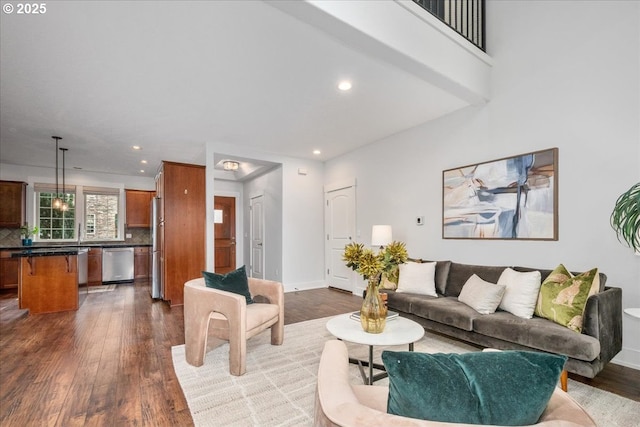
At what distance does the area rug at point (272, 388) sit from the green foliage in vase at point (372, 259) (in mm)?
882

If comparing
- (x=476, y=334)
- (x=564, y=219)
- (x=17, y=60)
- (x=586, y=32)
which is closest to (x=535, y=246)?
(x=564, y=219)

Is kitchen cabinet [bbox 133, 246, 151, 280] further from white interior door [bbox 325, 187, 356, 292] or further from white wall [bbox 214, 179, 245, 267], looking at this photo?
white interior door [bbox 325, 187, 356, 292]

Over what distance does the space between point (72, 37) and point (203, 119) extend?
5.95 feet

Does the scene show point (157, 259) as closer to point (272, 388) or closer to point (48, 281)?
point (48, 281)

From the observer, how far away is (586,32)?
9.55ft

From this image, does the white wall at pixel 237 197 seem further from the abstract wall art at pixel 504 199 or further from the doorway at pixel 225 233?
the abstract wall art at pixel 504 199

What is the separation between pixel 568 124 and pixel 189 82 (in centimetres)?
380

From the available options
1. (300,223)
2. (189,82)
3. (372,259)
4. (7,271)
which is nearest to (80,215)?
(7,271)

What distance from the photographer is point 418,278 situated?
363 centimetres

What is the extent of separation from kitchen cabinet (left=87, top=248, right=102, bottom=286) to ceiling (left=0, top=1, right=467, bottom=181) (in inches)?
98.7

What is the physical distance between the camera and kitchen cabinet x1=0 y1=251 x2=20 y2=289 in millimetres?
6114

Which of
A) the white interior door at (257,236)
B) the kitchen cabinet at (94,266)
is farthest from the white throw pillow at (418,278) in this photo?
the kitchen cabinet at (94,266)

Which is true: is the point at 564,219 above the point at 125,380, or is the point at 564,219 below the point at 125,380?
above

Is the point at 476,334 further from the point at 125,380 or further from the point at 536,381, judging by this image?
the point at 125,380
